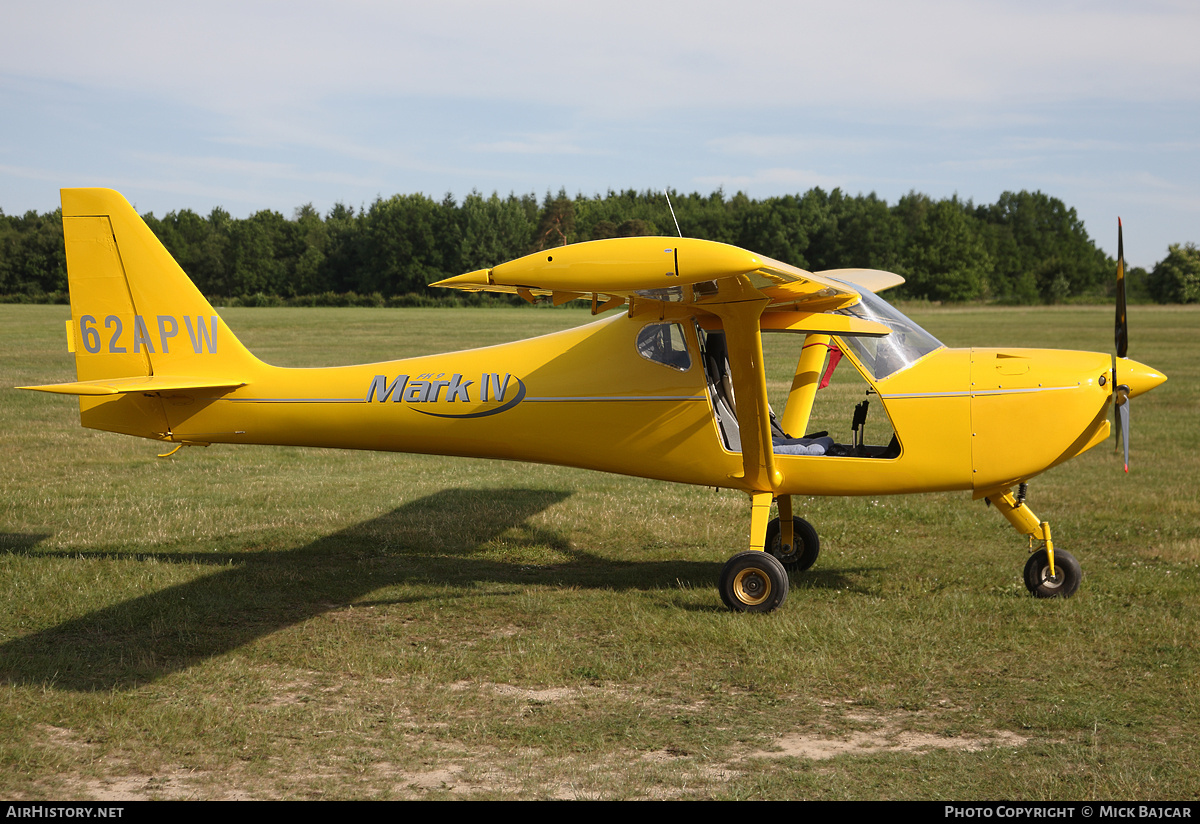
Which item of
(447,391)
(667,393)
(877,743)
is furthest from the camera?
(447,391)

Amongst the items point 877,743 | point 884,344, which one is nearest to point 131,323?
point 884,344

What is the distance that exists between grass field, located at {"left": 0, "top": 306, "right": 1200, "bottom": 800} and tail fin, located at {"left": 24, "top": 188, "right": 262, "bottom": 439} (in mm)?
1518

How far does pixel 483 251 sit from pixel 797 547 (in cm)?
8523

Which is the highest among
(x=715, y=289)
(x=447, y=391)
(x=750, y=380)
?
(x=715, y=289)

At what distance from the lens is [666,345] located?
768cm

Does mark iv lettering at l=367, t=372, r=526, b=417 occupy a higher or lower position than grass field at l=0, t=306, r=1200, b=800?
higher

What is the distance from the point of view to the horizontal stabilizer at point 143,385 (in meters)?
7.28

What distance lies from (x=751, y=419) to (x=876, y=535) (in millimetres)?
3096

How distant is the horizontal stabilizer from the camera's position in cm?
728

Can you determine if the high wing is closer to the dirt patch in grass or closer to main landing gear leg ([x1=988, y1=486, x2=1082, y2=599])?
main landing gear leg ([x1=988, y1=486, x2=1082, y2=599])

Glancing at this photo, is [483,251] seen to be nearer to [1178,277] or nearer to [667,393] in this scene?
[1178,277]

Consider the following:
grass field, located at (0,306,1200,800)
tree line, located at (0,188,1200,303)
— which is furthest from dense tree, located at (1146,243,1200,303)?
grass field, located at (0,306,1200,800)

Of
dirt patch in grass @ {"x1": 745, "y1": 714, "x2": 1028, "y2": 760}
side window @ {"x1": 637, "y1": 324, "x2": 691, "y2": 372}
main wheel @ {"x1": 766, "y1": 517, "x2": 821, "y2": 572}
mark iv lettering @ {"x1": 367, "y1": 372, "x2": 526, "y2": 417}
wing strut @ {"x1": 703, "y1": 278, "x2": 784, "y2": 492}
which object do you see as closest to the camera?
dirt patch in grass @ {"x1": 745, "y1": 714, "x2": 1028, "y2": 760}

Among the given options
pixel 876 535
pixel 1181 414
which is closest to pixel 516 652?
pixel 876 535
